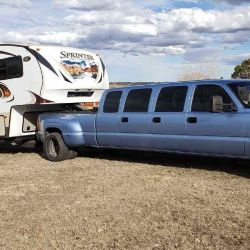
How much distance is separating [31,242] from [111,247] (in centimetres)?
92

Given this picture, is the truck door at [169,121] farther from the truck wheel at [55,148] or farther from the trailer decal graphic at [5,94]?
the trailer decal graphic at [5,94]

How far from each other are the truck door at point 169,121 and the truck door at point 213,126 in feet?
0.63

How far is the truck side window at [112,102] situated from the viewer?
10.6 metres

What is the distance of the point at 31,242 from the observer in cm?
569

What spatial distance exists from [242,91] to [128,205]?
9.93 ft

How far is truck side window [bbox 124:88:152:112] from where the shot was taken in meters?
10.1

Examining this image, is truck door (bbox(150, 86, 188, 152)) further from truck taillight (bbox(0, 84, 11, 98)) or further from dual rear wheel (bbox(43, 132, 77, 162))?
truck taillight (bbox(0, 84, 11, 98))

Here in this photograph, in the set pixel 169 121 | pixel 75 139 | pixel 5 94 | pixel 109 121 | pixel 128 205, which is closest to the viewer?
pixel 128 205

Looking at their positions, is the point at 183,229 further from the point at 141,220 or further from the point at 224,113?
the point at 224,113

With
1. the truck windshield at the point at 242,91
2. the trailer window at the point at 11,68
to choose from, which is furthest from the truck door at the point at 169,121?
the trailer window at the point at 11,68

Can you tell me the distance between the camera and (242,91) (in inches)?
342

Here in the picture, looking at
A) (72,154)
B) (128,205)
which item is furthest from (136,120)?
(128,205)

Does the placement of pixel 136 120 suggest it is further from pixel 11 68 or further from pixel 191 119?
pixel 11 68

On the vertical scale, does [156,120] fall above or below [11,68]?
below
